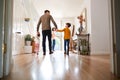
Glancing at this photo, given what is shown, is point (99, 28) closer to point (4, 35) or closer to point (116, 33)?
point (116, 33)

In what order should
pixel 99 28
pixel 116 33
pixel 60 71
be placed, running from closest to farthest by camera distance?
pixel 116 33, pixel 60 71, pixel 99 28

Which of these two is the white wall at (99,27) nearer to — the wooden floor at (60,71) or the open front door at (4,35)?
the wooden floor at (60,71)

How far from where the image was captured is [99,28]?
599 cm

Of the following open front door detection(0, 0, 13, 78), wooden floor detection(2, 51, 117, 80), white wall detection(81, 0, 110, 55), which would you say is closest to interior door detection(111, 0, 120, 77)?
wooden floor detection(2, 51, 117, 80)

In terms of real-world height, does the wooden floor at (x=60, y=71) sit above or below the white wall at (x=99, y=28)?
below

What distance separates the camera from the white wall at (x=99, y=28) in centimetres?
591

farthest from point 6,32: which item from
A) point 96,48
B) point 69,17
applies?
point 69,17

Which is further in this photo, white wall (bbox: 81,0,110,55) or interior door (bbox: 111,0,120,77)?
white wall (bbox: 81,0,110,55)

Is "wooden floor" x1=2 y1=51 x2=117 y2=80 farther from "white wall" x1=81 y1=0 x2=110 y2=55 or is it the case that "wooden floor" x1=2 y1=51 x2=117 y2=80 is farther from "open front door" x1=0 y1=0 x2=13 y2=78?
"white wall" x1=81 y1=0 x2=110 y2=55

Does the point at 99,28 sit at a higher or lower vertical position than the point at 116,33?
higher

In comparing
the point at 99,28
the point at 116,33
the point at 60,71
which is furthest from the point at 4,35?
the point at 99,28

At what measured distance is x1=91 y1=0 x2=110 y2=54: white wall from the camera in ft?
19.4

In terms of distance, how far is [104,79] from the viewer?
1.28 metres

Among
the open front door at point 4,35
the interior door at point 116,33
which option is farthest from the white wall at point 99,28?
the open front door at point 4,35
